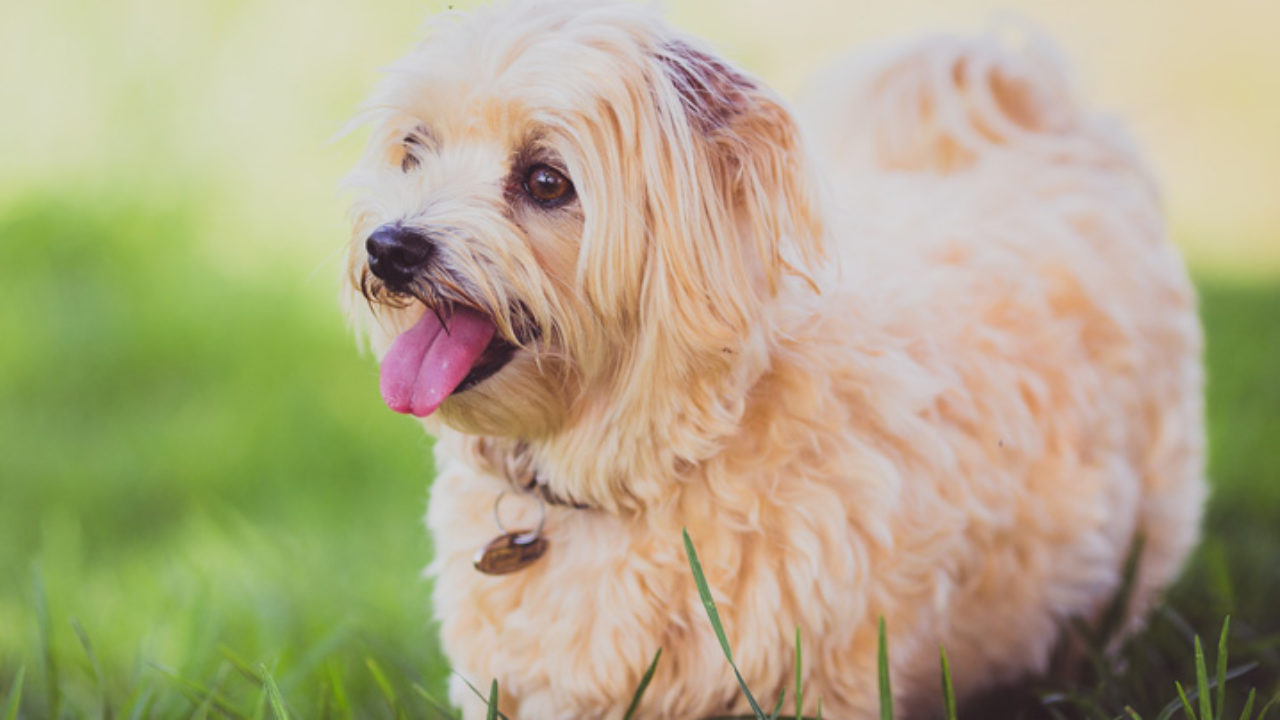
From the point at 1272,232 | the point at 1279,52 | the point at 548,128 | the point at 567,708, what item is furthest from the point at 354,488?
the point at 1279,52

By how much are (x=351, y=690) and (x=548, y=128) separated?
1.63 metres

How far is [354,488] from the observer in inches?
190

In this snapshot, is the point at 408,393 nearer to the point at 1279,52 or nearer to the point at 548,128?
the point at 548,128

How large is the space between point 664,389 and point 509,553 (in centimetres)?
50

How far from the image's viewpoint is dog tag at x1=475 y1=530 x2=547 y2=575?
2346mm

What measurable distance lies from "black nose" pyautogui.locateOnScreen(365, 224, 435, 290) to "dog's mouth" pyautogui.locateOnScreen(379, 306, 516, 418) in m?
0.13

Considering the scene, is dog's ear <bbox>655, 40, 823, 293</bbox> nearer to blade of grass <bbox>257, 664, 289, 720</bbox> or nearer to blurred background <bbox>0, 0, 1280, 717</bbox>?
blurred background <bbox>0, 0, 1280, 717</bbox>

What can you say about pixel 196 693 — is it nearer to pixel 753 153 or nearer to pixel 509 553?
pixel 509 553

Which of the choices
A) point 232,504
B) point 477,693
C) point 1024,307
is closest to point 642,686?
point 477,693

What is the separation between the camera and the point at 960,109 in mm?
3371

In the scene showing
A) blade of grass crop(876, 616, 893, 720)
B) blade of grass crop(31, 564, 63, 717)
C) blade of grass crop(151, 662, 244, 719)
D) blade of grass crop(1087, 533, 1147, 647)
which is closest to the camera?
blade of grass crop(876, 616, 893, 720)

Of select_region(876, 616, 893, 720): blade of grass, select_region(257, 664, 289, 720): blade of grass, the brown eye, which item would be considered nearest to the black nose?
the brown eye

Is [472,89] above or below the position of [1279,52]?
above

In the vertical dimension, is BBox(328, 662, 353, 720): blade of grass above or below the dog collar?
below
